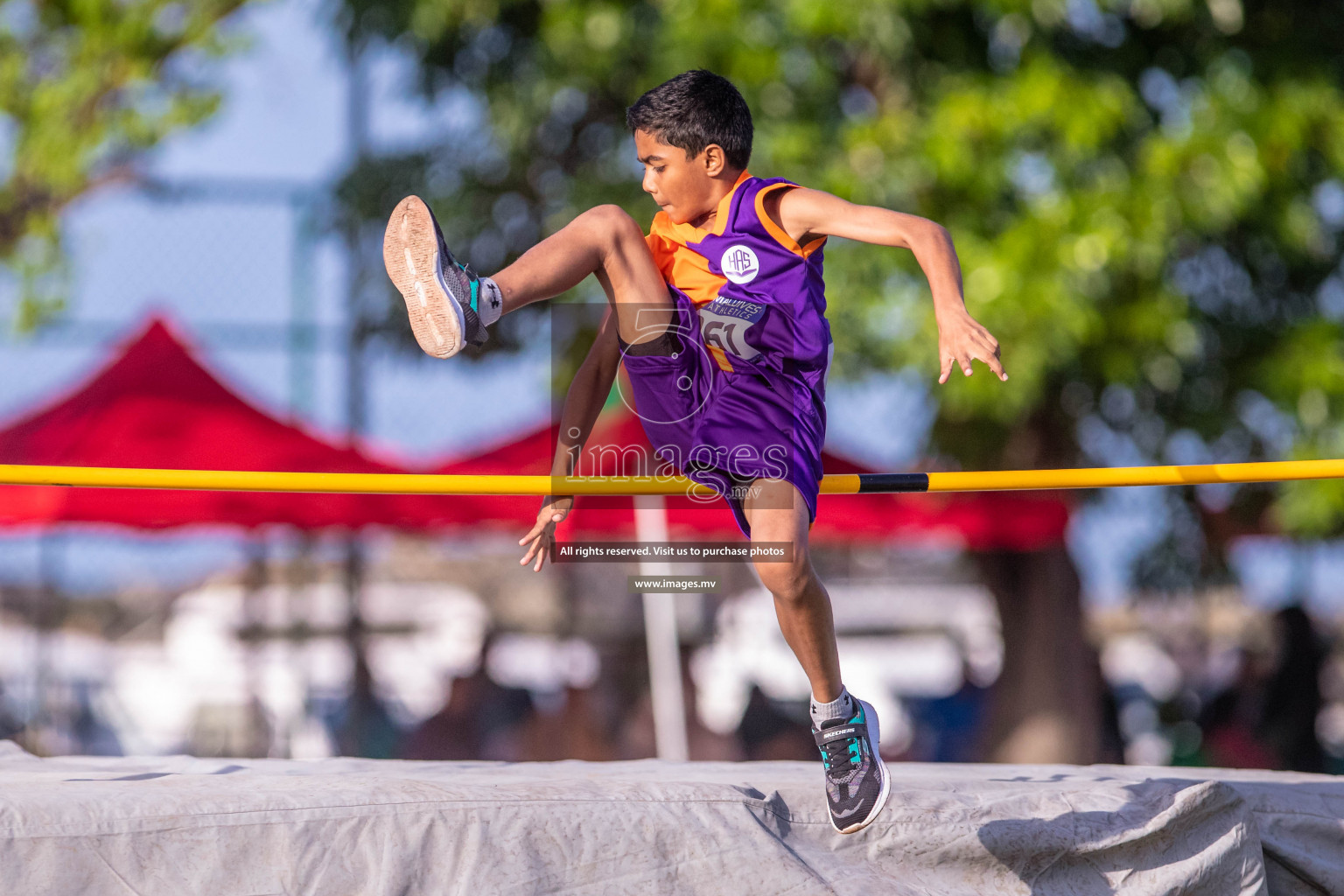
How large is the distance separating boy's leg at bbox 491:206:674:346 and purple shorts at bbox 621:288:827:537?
72mm

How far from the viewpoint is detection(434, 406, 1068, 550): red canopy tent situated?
5820mm

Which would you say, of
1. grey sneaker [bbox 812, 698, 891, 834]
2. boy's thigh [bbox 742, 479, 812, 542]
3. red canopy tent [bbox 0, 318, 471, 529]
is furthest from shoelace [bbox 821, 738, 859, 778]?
red canopy tent [bbox 0, 318, 471, 529]

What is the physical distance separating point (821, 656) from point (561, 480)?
0.72 metres

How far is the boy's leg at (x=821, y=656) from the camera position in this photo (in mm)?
2539

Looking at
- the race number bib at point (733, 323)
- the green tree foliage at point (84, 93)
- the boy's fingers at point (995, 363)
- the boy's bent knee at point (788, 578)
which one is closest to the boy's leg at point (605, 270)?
the race number bib at point (733, 323)

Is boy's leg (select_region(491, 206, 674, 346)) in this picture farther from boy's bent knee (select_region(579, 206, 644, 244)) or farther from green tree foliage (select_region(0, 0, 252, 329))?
green tree foliage (select_region(0, 0, 252, 329))

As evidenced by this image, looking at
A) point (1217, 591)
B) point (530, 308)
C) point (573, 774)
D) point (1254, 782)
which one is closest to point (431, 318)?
point (573, 774)

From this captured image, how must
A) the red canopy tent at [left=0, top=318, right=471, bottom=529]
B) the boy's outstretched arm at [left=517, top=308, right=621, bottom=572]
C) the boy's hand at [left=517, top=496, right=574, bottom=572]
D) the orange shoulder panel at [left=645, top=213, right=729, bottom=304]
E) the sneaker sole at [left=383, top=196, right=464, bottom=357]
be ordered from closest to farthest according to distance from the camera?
the sneaker sole at [left=383, top=196, right=464, bottom=357] < the orange shoulder panel at [left=645, top=213, right=729, bottom=304] < the boy's outstretched arm at [left=517, top=308, right=621, bottom=572] < the boy's hand at [left=517, top=496, right=574, bottom=572] < the red canopy tent at [left=0, top=318, right=471, bottom=529]

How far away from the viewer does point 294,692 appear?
6.79 m

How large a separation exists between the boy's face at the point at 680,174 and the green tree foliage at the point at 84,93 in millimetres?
6521

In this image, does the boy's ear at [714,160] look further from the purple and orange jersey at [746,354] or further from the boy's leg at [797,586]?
the boy's leg at [797,586]

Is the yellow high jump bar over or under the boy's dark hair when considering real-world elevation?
under

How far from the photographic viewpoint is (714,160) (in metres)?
2.76

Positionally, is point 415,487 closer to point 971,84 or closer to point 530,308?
point 971,84
